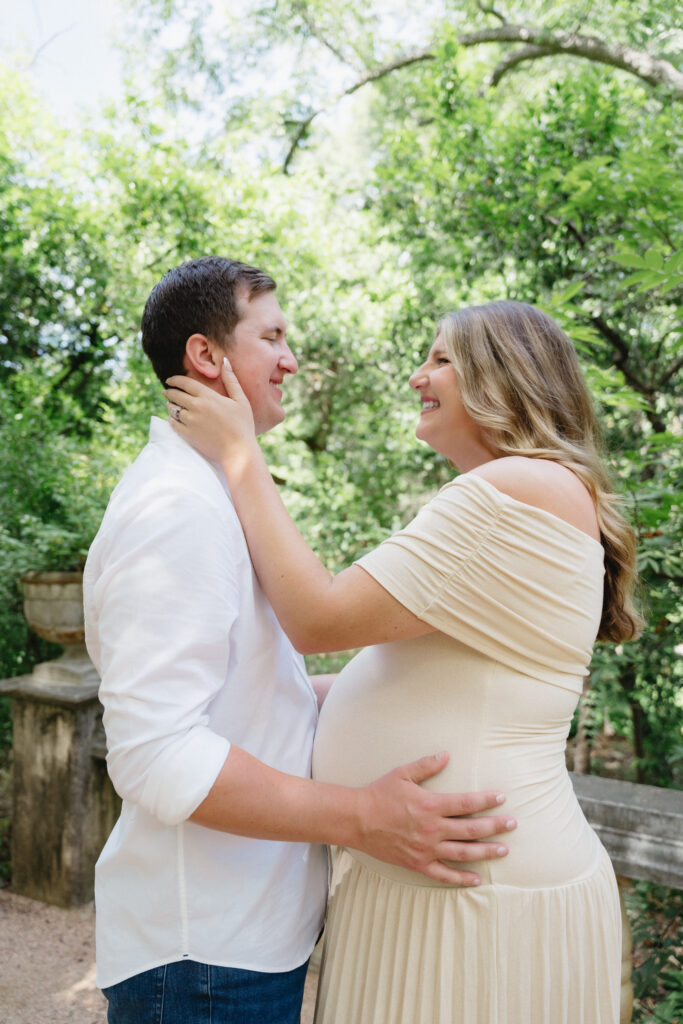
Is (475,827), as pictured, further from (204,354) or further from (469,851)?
(204,354)

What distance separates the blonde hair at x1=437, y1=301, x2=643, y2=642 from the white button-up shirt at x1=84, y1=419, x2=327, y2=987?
0.55 m

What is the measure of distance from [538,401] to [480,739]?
0.67 m

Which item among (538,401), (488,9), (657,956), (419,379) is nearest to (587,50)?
(488,9)

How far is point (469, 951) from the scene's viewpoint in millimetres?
1343

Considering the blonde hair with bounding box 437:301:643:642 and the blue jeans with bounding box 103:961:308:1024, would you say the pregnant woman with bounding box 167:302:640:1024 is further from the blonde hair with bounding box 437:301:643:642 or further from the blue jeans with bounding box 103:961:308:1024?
the blue jeans with bounding box 103:961:308:1024

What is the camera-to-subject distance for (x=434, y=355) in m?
1.71

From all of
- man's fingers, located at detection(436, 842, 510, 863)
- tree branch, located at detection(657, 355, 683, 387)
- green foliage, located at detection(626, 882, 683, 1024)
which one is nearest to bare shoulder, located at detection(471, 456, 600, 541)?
man's fingers, located at detection(436, 842, 510, 863)

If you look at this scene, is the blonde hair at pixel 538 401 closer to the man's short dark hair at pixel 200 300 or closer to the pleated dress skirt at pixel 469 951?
the man's short dark hair at pixel 200 300

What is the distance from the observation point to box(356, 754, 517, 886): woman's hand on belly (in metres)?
1.28

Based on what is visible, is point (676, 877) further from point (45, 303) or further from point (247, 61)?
point (247, 61)

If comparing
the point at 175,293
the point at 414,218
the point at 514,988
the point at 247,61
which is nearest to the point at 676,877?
the point at 514,988

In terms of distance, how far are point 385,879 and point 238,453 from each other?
83 centimetres

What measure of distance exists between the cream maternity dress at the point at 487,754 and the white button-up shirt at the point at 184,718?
0.56 ft

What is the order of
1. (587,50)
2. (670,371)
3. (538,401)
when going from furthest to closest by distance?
(587,50), (670,371), (538,401)
